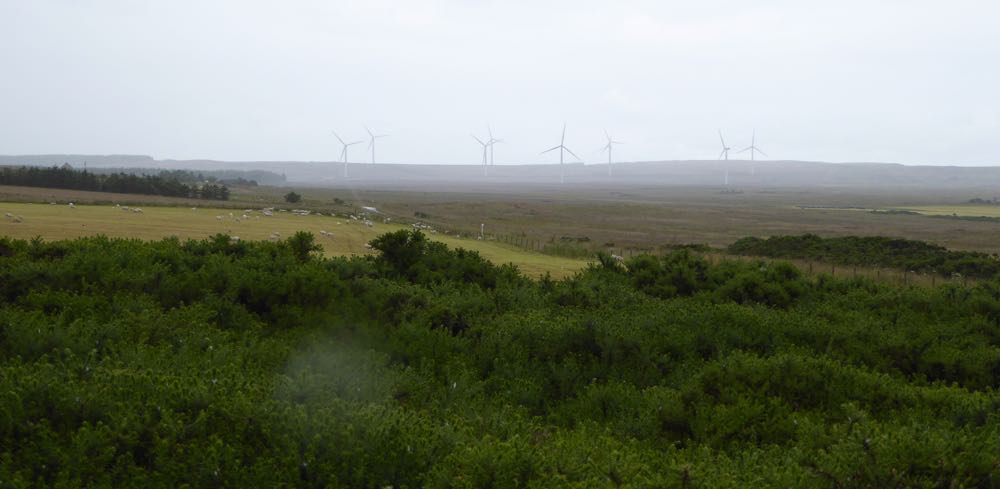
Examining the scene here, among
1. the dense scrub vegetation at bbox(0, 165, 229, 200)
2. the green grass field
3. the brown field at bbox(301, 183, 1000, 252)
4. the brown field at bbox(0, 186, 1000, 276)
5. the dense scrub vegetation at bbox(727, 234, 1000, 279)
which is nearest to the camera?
the green grass field

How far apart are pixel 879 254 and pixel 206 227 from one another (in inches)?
1521

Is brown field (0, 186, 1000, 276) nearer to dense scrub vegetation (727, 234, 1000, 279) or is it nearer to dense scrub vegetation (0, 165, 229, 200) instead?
dense scrub vegetation (0, 165, 229, 200)

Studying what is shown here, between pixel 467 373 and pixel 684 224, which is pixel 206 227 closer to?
pixel 467 373

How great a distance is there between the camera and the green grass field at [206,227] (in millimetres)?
35344

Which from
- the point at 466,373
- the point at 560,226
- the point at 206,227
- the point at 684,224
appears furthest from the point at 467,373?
the point at 684,224

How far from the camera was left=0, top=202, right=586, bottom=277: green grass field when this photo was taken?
35344mm

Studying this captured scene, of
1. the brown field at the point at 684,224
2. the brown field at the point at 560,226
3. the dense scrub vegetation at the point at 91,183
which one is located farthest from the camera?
the dense scrub vegetation at the point at 91,183

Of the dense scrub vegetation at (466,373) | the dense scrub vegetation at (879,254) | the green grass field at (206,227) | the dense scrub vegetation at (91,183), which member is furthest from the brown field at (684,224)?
the dense scrub vegetation at (466,373)

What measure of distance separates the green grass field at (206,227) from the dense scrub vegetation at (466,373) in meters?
13.6

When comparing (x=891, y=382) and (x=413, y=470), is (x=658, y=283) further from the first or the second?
(x=413, y=470)

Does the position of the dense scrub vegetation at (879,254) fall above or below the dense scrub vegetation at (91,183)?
below

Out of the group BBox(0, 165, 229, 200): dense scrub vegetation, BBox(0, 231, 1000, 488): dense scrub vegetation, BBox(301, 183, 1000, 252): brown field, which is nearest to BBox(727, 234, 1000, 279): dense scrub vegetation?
BBox(301, 183, 1000, 252): brown field

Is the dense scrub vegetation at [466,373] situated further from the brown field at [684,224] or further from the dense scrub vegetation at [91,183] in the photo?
the dense scrub vegetation at [91,183]

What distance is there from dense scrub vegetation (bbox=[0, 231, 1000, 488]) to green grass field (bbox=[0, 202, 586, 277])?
534 inches
